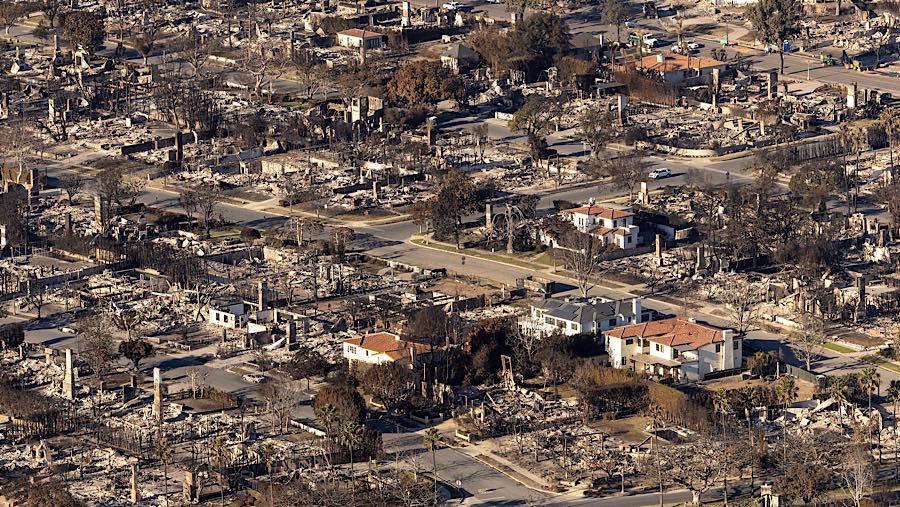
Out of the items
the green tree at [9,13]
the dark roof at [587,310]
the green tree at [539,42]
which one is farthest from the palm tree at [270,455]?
the green tree at [9,13]

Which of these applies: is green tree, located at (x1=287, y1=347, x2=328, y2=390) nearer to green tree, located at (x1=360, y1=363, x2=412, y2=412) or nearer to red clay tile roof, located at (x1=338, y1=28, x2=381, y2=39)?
green tree, located at (x1=360, y1=363, x2=412, y2=412)

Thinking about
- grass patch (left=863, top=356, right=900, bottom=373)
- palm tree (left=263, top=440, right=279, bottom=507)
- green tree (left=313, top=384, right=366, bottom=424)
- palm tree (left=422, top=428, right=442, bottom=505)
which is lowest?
grass patch (left=863, top=356, right=900, bottom=373)

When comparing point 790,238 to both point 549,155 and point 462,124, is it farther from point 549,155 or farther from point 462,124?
point 462,124

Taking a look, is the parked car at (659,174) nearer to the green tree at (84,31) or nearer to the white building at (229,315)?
the white building at (229,315)

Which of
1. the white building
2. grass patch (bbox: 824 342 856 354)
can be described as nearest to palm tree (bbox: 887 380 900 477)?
grass patch (bbox: 824 342 856 354)

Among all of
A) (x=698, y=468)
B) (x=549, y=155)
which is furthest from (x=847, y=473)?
(x=549, y=155)
